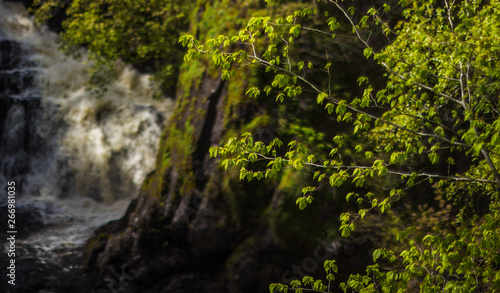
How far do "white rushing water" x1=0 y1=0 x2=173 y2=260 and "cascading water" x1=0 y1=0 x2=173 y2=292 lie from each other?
3 cm

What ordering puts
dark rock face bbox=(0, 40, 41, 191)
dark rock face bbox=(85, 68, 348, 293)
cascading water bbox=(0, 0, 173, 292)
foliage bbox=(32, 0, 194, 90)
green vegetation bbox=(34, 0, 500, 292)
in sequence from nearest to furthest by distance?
1. green vegetation bbox=(34, 0, 500, 292)
2. dark rock face bbox=(85, 68, 348, 293)
3. cascading water bbox=(0, 0, 173, 292)
4. dark rock face bbox=(0, 40, 41, 191)
5. foliage bbox=(32, 0, 194, 90)

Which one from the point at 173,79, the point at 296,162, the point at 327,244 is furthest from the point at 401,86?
the point at 173,79

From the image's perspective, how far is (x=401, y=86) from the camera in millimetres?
4793

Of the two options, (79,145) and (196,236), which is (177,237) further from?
(79,145)

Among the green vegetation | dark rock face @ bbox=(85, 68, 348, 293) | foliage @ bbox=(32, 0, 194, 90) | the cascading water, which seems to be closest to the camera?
the green vegetation

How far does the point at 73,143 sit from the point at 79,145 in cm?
19

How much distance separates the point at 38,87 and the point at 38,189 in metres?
3.60

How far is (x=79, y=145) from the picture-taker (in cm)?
1388

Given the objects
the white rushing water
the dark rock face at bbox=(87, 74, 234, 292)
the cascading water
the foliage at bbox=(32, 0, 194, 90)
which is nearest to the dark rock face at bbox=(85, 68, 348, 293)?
the dark rock face at bbox=(87, 74, 234, 292)

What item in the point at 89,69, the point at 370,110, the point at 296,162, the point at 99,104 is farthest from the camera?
the point at 89,69

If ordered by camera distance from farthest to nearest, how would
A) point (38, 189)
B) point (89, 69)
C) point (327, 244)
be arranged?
point (89, 69)
point (38, 189)
point (327, 244)

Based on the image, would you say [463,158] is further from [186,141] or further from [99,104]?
[99,104]

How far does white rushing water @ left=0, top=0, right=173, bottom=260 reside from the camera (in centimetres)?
1317

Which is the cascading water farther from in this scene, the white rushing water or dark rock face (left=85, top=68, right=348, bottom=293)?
dark rock face (left=85, top=68, right=348, bottom=293)
